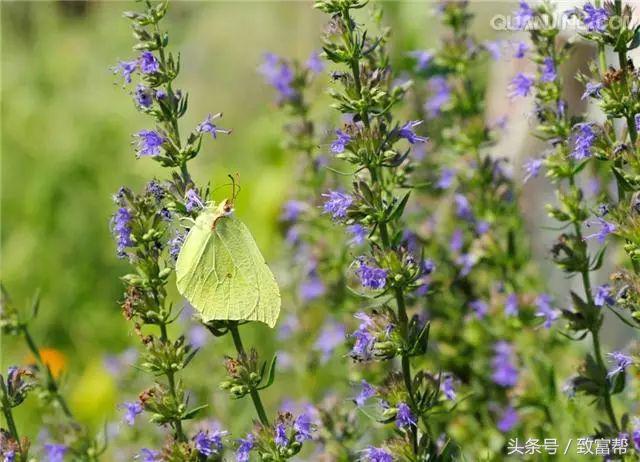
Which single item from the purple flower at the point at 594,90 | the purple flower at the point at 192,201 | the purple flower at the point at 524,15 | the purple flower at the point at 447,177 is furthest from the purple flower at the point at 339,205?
the purple flower at the point at 447,177

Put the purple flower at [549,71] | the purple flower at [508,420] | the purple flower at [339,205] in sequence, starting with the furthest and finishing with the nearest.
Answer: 1. the purple flower at [508,420]
2. the purple flower at [549,71]
3. the purple flower at [339,205]

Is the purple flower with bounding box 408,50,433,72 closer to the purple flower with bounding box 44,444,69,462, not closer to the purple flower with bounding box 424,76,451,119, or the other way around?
the purple flower with bounding box 424,76,451,119

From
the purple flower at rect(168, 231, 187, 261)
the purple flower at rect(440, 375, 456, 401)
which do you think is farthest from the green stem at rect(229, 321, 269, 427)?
the purple flower at rect(440, 375, 456, 401)

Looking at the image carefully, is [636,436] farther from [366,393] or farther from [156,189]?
[156,189]

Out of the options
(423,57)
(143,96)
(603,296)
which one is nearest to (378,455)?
(603,296)

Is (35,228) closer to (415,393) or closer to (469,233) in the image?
(469,233)

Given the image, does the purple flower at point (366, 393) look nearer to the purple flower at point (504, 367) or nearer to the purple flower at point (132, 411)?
the purple flower at point (132, 411)

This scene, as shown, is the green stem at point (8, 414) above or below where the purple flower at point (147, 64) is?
below
